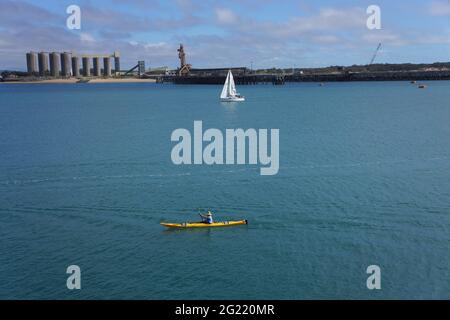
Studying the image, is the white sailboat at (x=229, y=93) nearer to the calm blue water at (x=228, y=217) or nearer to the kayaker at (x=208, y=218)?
Result: the calm blue water at (x=228, y=217)

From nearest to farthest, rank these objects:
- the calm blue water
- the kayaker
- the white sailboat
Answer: the calm blue water
the kayaker
the white sailboat

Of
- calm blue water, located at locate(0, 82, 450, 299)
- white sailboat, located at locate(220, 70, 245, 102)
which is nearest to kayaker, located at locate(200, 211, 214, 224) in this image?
calm blue water, located at locate(0, 82, 450, 299)

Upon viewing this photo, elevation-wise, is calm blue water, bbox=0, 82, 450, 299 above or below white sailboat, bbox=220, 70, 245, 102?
below

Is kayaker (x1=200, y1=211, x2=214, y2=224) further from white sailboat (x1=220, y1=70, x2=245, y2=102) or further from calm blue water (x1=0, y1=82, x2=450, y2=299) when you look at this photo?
white sailboat (x1=220, y1=70, x2=245, y2=102)

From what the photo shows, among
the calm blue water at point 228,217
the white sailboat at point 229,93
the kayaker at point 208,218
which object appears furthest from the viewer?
the white sailboat at point 229,93

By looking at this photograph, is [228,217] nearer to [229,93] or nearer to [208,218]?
[208,218]

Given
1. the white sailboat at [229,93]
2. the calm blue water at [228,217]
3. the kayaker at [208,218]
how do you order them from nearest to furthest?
1. the calm blue water at [228,217]
2. the kayaker at [208,218]
3. the white sailboat at [229,93]

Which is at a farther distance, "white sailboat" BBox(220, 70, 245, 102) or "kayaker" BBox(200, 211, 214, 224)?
"white sailboat" BBox(220, 70, 245, 102)

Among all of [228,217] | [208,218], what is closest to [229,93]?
[228,217]

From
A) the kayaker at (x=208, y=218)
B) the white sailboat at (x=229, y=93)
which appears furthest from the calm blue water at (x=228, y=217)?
the white sailboat at (x=229, y=93)

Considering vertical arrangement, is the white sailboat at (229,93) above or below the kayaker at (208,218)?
above
